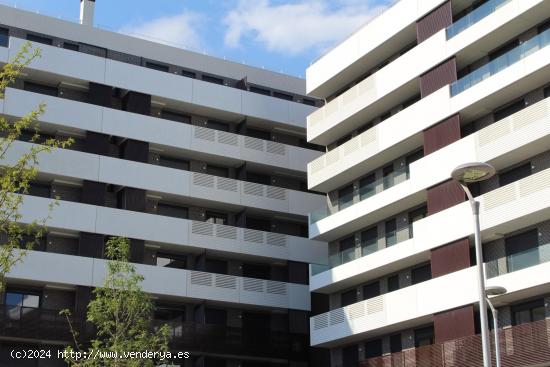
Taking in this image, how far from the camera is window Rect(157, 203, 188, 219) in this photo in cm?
4938

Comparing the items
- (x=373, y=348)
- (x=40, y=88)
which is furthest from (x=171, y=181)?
(x=373, y=348)

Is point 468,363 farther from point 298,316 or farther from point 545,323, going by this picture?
point 298,316

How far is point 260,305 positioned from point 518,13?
67.6ft

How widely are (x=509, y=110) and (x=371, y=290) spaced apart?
1205 centimetres

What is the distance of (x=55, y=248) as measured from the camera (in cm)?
4544

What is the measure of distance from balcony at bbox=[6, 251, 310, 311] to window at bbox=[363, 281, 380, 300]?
4881 mm

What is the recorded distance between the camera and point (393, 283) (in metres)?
44.2

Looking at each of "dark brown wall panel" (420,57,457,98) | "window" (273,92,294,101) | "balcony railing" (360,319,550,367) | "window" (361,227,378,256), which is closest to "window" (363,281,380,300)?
"window" (361,227,378,256)

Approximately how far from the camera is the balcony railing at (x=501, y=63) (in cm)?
3634

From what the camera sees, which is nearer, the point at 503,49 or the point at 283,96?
the point at 503,49

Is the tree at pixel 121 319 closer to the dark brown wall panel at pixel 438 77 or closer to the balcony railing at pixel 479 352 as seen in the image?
the balcony railing at pixel 479 352

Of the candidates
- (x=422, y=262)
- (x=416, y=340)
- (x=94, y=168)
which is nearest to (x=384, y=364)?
(x=416, y=340)

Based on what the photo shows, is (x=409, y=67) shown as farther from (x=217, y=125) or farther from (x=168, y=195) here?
(x=168, y=195)

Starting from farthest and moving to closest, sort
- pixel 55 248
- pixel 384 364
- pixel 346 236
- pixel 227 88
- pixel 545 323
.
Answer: pixel 227 88
pixel 346 236
pixel 55 248
pixel 384 364
pixel 545 323
